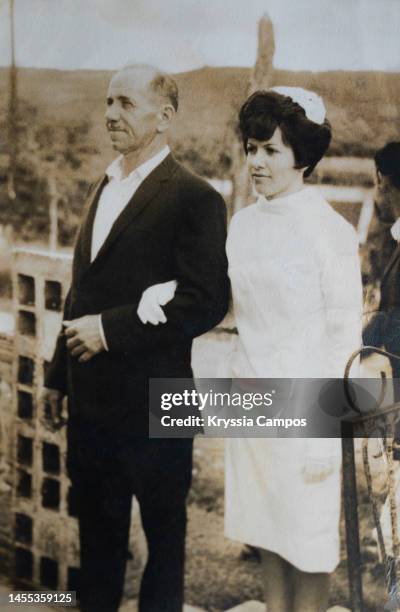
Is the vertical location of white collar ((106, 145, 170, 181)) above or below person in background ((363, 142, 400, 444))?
above

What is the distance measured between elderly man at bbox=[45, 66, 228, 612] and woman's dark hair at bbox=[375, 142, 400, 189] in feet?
1.68

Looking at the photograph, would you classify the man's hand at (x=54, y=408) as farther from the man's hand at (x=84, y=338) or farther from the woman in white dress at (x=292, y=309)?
the woman in white dress at (x=292, y=309)

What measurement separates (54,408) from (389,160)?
1.35 m

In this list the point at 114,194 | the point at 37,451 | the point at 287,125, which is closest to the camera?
the point at 287,125

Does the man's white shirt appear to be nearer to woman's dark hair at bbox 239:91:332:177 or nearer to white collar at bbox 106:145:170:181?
white collar at bbox 106:145:170:181

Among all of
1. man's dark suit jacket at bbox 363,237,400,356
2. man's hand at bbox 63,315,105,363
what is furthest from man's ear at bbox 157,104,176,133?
man's dark suit jacket at bbox 363,237,400,356

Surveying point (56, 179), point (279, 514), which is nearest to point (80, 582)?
point (279, 514)

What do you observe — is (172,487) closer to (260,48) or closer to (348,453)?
(348,453)

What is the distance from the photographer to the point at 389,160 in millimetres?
2410

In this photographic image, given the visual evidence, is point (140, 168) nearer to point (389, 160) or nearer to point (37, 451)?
point (389, 160)

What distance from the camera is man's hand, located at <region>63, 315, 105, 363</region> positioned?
2445 mm

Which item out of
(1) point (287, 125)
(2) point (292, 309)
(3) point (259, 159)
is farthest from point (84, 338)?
(1) point (287, 125)

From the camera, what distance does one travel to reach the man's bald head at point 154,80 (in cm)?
241

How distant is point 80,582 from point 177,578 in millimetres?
335
